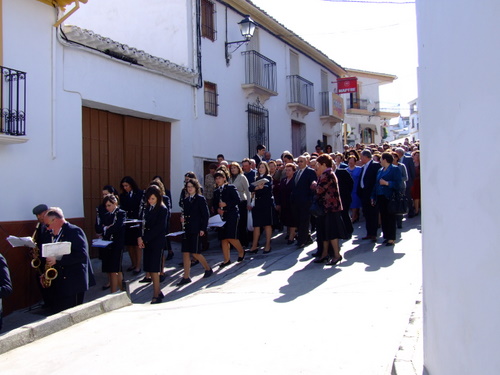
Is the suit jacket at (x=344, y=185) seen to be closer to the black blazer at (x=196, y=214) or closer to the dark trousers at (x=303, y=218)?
the dark trousers at (x=303, y=218)

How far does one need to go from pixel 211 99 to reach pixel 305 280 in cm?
738

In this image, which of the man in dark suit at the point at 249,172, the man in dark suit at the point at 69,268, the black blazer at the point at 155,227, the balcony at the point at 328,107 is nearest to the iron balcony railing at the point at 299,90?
the balcony at the point at 328,107

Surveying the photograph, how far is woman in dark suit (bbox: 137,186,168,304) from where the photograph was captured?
24.8 ft

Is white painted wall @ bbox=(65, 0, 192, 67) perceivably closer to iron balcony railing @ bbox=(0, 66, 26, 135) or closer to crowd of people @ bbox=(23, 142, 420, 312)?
crowd of people @ bbox=(23, 142, 420, 312)

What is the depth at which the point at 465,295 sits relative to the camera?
279cm

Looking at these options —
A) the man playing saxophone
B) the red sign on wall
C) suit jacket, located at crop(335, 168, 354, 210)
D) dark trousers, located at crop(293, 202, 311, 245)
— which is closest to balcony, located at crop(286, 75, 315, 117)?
the red sign on wall

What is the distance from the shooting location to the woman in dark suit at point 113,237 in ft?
26.1

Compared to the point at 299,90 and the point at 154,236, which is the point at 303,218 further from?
the point at 299,90

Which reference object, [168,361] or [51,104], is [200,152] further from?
[168,361]

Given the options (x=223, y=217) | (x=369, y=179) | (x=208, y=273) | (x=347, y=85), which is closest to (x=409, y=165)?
(x=369, y=179)

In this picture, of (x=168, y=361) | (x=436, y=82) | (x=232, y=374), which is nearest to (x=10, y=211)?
(x=168, y=361)

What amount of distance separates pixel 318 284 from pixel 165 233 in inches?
92.8

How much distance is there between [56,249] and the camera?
647cm

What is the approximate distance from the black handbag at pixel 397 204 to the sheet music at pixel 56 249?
5158 millimetres
